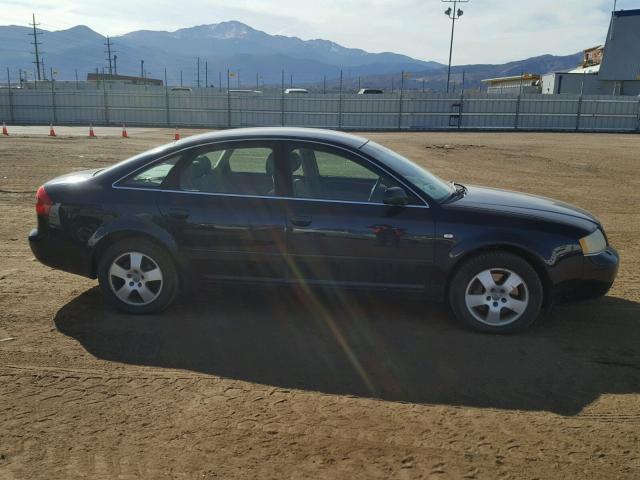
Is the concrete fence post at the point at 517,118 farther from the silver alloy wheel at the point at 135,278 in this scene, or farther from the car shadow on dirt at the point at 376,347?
the silver alloy wheel at the point at 135,278

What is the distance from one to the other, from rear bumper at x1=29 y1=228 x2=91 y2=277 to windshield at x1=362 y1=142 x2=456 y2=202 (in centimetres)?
266

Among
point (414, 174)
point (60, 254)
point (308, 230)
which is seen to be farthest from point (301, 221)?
point (60, 254)

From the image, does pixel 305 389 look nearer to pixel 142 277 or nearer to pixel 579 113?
pixel 142 277

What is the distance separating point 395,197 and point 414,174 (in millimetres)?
608

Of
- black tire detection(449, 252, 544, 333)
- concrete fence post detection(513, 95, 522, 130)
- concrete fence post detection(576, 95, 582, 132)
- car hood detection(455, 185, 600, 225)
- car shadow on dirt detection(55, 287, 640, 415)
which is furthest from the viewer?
concrete fence post detection(513, 95, 522, 130)

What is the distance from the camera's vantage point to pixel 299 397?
12.1ft

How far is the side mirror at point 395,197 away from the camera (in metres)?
4.57

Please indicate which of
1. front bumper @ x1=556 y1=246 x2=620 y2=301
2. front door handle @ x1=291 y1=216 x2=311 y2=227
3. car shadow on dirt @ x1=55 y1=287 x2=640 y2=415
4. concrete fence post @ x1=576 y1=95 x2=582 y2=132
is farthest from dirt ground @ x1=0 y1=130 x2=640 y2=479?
concrete fence post @ x1=576 y1=95 x2=582 y2=132

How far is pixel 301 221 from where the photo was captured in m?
4.68

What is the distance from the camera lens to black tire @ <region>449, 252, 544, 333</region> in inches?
179

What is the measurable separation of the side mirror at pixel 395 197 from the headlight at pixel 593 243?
1.49 meters

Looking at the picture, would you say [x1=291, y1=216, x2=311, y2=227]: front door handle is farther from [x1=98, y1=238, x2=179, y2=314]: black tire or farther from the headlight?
the headlight

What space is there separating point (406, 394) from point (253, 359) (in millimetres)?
1178

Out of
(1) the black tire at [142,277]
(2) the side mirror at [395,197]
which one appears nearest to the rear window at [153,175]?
(1) the black tire at [142,277]
